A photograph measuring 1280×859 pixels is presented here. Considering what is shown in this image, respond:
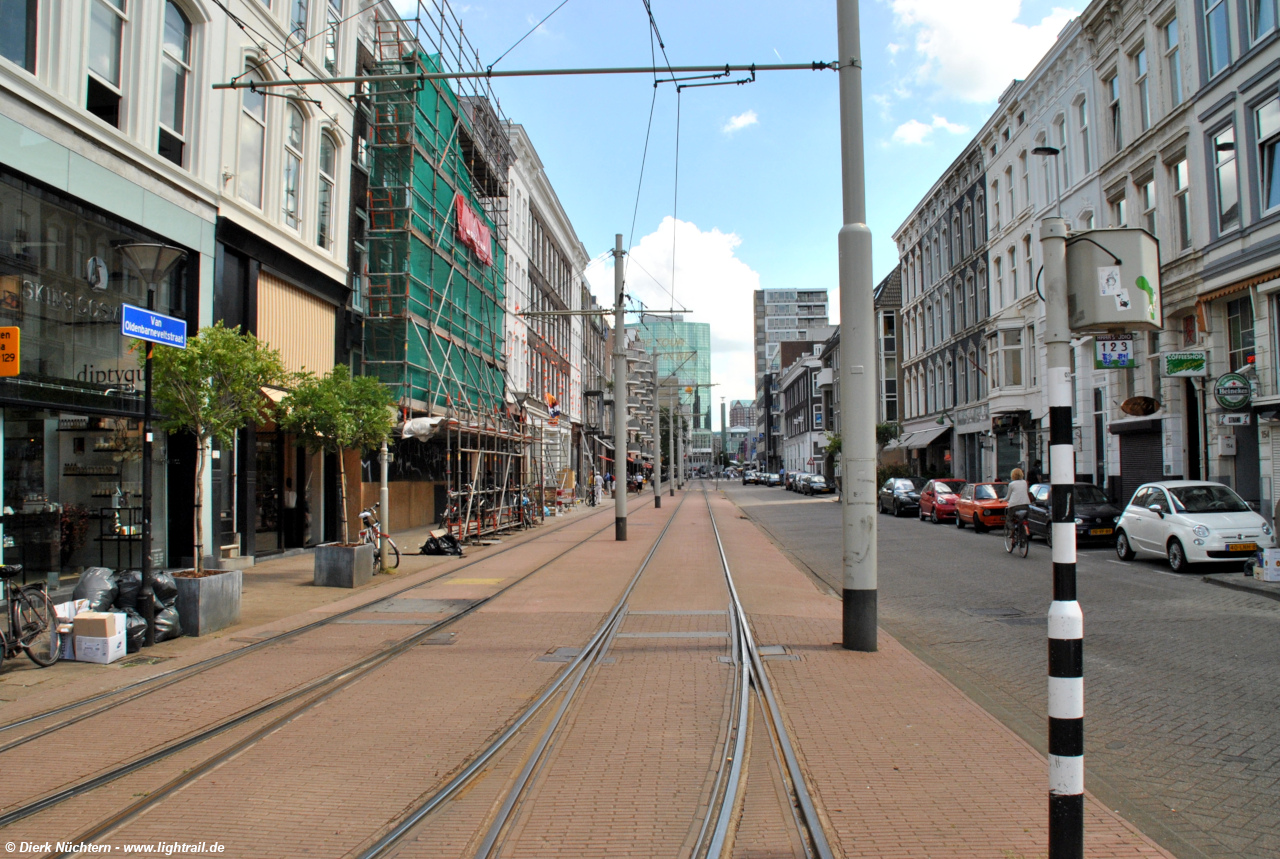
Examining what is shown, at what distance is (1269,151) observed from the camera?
65.0 feet

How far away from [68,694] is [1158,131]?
27.6 metres

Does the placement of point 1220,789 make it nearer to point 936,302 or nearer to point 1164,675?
point 1164,675

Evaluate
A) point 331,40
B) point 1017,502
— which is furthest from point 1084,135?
point 331,40

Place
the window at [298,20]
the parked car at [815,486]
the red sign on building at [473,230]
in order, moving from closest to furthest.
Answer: the window at [298,20] → the red sign on building at [473,230] → the parked car at [815,486]

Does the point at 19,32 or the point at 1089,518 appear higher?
the point at 19,32

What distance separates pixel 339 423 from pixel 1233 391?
18500mm

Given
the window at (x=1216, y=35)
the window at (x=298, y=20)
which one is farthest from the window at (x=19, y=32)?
the window at (x=1216, y=35)

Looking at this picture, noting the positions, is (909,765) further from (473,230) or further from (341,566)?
(473,230)

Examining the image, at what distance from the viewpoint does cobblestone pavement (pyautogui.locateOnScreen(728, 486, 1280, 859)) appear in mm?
4590

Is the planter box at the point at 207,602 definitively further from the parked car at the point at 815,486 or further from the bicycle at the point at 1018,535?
the parked car at the point at 815,486

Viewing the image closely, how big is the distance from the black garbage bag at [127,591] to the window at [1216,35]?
82.7 feet

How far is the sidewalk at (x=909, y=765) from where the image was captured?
→ 13.4 ft

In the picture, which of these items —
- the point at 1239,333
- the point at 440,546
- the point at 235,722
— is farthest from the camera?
the point at 1239,333

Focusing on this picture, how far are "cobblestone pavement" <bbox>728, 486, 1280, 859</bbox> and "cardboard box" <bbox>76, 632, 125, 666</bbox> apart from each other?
774 centimetres
